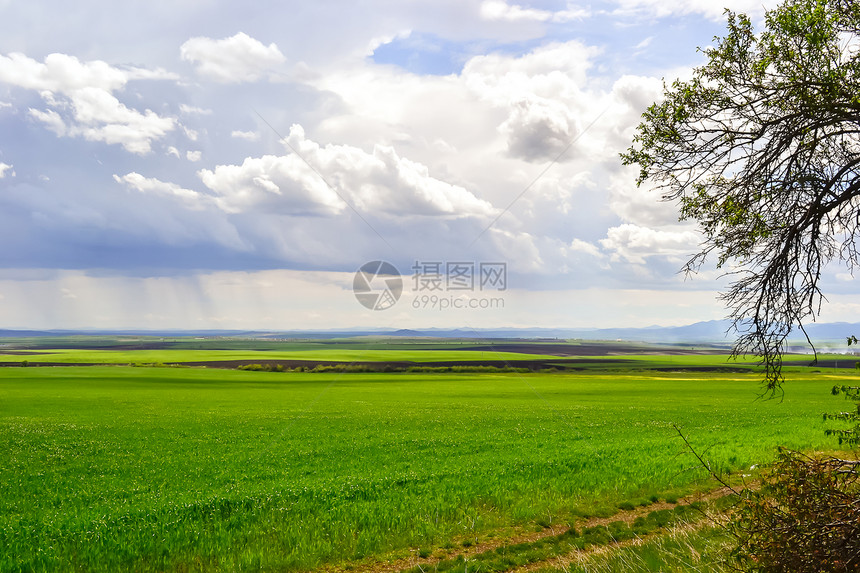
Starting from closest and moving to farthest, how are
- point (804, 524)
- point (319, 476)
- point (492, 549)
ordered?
point (804, 524) < point (492, 549) < point (319, 476)

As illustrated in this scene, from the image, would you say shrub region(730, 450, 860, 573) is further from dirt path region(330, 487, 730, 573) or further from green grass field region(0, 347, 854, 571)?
dirt path region(330, 487, 730, 573)

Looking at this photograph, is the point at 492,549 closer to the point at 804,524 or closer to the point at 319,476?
the point at 804,524

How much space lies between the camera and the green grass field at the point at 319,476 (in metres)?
11.0

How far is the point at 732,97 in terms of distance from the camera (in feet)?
28.4

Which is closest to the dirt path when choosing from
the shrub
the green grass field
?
the green grass field

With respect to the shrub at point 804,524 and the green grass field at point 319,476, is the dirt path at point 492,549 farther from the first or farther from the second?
the shrub at point 804,524

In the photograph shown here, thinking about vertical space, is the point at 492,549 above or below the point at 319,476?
above

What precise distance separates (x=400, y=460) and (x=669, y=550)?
12334 millimetres

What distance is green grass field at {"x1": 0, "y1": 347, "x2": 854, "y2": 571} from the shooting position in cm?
1098

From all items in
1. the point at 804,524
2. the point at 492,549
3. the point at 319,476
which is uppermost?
the point at 804,524

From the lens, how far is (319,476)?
57.2 feet

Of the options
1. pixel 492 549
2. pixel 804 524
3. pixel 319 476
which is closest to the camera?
pixel 804 524

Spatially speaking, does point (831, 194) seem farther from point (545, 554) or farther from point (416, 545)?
point (416, 545)

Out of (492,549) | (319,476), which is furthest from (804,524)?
(319,476)
